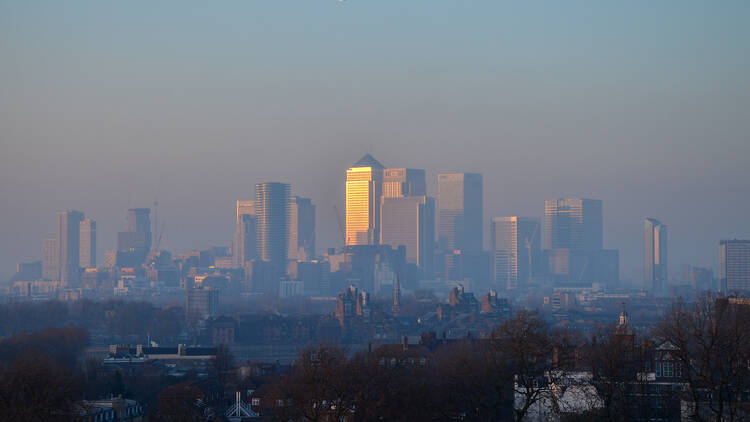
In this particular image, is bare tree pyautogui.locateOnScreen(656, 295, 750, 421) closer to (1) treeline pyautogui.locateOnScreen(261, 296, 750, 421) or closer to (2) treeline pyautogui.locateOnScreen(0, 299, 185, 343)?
(1) treeline pyautogui.locateOnScreen(261, 296, 750, 421)

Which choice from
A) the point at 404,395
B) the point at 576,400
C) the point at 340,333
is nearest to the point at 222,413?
the point at 404,395

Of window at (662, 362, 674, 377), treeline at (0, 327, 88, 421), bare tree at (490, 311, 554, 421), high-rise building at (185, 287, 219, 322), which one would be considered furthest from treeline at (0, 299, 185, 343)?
bare tree at (490, 311, 554, 421)

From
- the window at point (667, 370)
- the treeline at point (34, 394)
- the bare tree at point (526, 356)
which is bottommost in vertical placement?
the treeline at point (34, 394)

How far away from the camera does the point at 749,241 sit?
7840 inches

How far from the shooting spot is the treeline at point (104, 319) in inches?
5074

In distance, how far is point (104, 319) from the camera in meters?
A: 142

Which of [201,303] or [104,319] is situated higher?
[201,303]

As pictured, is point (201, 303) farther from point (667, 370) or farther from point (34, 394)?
point (34, 394)

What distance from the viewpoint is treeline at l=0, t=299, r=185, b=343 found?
129 m

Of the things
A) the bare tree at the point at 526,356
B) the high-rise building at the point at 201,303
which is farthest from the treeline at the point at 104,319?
the bare tree at the point at 526,356

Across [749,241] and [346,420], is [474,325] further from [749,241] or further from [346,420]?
[346,420]

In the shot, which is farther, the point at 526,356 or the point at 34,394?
the point at 34,394

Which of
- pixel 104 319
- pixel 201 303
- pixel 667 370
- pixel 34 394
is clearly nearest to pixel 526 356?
pixel 667 370

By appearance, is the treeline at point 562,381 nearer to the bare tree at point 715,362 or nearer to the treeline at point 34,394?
the bare tree at point 715,362
